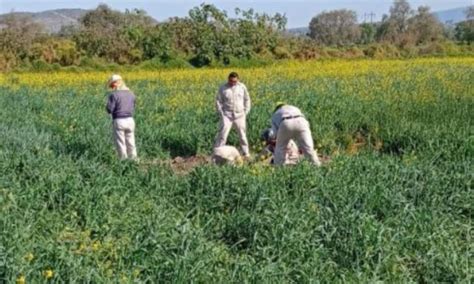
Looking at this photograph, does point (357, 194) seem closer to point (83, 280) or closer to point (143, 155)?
point (83, 280)

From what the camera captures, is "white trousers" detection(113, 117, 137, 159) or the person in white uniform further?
"white trousers" detection(113, 117, 137, 159)

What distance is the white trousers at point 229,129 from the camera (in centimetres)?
1068

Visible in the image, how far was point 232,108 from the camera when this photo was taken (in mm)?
10664

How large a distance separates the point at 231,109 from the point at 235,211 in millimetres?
4209

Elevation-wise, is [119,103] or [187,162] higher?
[119,103]

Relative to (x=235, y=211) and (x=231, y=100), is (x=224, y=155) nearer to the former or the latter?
(x=231, y=100)

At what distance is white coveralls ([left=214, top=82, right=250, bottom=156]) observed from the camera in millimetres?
10625

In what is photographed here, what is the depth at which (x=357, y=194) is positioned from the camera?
6715mm

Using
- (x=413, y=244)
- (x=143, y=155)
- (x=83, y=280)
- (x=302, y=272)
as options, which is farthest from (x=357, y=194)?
(x=143, y=155)

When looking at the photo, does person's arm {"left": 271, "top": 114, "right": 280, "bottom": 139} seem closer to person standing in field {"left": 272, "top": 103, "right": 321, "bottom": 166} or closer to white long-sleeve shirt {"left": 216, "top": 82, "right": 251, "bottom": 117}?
person standing in field {"left": 272, "top": 103, "right": 321, "bottom": 166}

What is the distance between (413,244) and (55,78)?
73.7 feet

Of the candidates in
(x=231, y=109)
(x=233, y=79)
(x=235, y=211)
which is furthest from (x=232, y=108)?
(x=235, y=211)

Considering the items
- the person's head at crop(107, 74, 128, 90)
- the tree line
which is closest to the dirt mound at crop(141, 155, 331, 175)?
the person's head at crop(107, 74, 128, 90)

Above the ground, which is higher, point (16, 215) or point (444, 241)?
point (16, 215)
